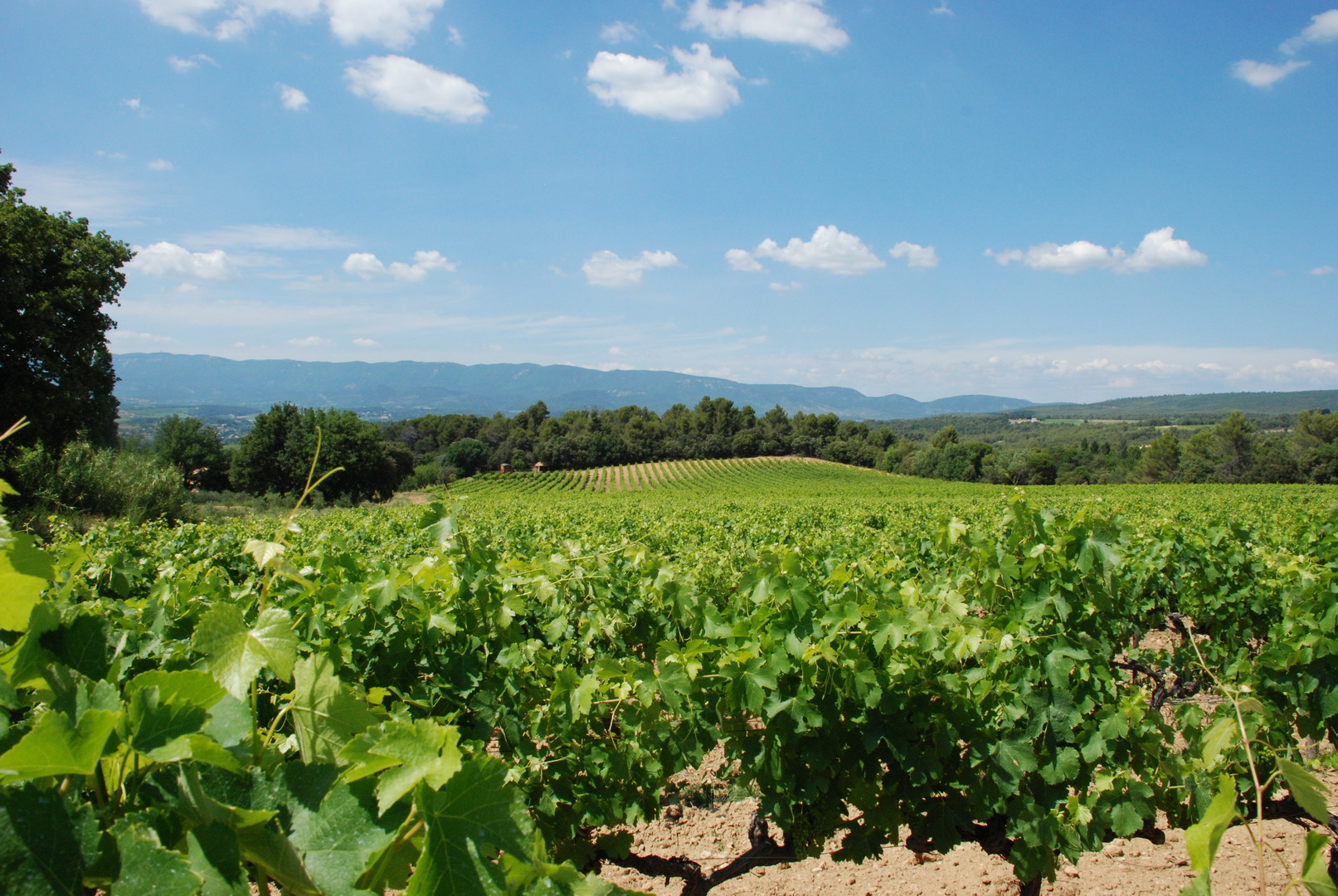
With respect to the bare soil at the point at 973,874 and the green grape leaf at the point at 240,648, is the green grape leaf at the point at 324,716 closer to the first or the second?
the green grape leaf at the point at 240,648

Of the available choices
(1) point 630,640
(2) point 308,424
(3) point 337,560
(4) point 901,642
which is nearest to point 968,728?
(4) point 901,642

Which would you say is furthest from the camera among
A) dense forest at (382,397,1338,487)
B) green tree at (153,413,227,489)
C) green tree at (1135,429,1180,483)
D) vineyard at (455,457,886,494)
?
green tree at (1135,429,1180,483)

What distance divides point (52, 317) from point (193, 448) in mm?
38742

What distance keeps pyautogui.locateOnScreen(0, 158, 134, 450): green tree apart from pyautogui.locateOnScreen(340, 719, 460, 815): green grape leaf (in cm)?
2510

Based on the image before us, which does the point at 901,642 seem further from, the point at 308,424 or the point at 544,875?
the point at 308,424

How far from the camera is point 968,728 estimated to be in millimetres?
2451

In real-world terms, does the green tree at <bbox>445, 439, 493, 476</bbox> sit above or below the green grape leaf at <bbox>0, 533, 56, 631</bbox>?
below

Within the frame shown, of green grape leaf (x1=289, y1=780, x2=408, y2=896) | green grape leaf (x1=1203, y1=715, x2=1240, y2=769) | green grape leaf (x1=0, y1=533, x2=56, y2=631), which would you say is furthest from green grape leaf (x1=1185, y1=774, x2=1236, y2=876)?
green grape leaf (x1=0, y1=533, x2=56, y2=631)

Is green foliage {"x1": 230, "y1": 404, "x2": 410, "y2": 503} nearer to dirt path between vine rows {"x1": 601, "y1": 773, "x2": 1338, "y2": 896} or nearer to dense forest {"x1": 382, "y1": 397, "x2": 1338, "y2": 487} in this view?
dense forest {"x1": 382, "y1": 397, "x2": 1338, "y2": 487}

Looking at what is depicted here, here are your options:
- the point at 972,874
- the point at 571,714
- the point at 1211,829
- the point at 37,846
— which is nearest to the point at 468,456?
the point at 972,874

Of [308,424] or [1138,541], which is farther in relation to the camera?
[308,424]

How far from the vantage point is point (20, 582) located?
3.15 feet

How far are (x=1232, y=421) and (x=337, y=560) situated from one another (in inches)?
3325

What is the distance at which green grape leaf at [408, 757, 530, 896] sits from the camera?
717 mm
